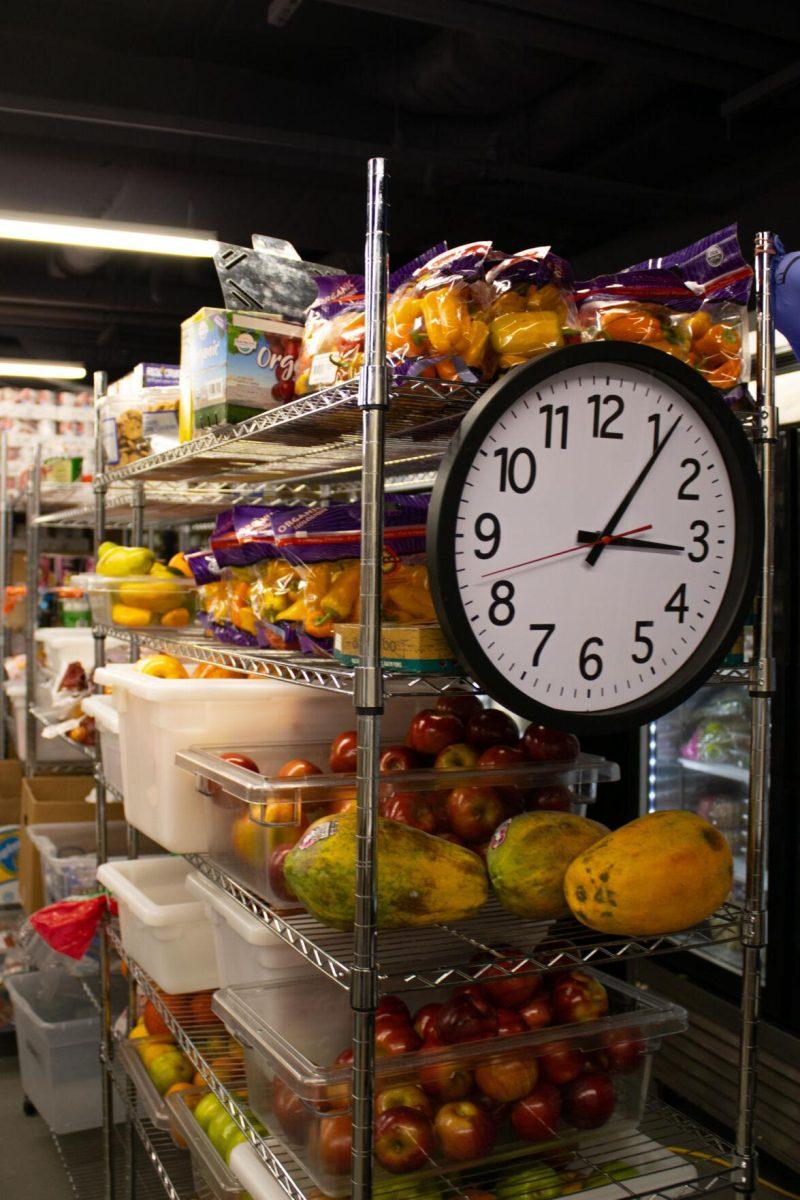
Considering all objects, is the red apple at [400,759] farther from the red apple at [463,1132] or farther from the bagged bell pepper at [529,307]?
the bagged bell pepper at [529,307]

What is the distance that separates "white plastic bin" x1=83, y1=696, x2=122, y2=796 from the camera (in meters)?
2.78

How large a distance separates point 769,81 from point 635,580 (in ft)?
9.59

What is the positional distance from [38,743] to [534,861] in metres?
3.75

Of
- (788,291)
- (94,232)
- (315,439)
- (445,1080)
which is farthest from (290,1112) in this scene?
(94,232)

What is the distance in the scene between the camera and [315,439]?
81.0 inches

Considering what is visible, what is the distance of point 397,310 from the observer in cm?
152

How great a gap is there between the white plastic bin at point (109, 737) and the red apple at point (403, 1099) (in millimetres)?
1344

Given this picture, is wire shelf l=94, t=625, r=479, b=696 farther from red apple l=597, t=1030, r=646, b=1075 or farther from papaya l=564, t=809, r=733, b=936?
red apple l=597, t=1030, r=646, b=1075

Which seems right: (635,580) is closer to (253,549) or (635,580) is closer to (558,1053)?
(558,1053)

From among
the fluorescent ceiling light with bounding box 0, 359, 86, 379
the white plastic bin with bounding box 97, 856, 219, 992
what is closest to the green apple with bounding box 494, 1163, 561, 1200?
the white plastic bin with bounding box 97, 856, 219, 992

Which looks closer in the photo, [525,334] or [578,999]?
[525,334]

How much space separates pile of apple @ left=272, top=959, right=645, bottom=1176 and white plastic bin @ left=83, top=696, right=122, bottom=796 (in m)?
1.24

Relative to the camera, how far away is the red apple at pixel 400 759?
1794mm

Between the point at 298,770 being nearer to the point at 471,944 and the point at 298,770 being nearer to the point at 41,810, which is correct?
the point at 471,944
